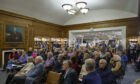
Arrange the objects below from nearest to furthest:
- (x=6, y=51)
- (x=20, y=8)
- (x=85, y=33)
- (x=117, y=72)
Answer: (x=117, y=72) < (x=6, y=51) < (x=20, y=8) < (x=85, y=33)

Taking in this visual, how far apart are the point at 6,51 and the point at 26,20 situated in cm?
264

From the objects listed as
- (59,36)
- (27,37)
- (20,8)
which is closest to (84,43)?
(59,36)

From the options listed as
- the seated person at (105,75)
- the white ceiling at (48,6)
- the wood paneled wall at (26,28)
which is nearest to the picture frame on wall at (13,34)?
the wood paneled wall at (26,28)

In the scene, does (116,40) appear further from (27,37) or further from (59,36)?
(27,37)

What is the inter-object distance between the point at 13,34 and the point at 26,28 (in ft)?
3.55

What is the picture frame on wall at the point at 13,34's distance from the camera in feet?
22.0

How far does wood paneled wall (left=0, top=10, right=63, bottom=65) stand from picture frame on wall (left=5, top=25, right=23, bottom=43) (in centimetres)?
20

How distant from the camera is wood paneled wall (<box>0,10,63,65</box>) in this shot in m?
6.45

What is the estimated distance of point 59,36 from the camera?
11.1m

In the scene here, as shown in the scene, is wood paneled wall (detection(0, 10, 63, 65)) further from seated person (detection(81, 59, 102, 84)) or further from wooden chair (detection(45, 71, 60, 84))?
seated person (detection(81, 59, 102, 84))

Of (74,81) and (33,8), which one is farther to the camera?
(33,8)

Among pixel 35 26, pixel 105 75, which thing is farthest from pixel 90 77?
pixel 35 26

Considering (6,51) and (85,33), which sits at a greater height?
(85,33)

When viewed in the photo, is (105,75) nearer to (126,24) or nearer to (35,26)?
(126,24)
